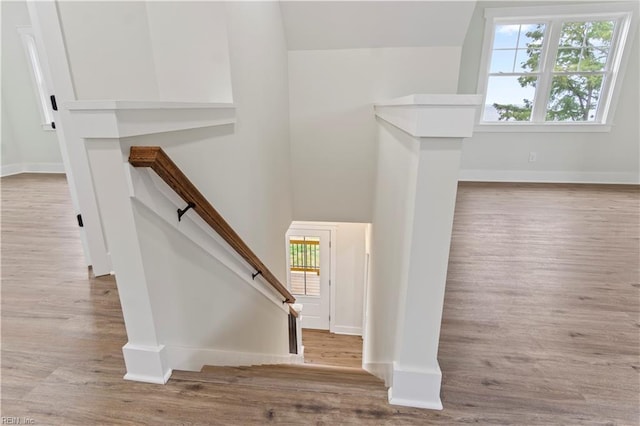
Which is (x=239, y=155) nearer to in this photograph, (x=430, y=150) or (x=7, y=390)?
(x=430, y=150)

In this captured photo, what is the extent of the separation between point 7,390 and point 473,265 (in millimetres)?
2695

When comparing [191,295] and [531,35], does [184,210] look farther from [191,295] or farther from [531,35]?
[531,35]

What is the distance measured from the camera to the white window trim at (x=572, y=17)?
13.5 feet

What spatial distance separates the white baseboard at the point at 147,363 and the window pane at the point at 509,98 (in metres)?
4.87

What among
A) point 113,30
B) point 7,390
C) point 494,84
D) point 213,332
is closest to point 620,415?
point 213,332

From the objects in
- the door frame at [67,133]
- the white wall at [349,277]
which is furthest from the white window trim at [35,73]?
the white wall at [349,277]

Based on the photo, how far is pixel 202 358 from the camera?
1.68 m

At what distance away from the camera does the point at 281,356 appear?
316 centimetres

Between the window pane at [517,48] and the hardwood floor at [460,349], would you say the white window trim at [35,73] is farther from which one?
the window pane at [517,48]

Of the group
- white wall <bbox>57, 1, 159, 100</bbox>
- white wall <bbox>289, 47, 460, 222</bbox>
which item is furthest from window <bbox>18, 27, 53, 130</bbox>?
white wall <bbox>289, 47, 460, 222</bbox>

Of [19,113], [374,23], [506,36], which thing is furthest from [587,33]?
[19,113]

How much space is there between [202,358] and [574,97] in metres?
5.49

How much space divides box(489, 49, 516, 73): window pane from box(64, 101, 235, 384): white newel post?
4482 millimetres

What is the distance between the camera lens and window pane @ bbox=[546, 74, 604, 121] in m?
4.48
